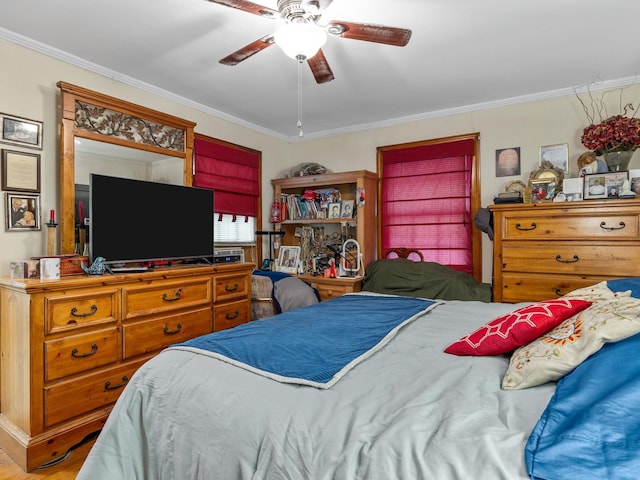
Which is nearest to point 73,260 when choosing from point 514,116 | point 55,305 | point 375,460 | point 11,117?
point 55,305

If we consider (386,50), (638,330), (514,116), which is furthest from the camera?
(514,116)

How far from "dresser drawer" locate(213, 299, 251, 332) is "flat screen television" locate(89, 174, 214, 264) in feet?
1.51

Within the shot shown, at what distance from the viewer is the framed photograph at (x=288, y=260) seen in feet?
13.6

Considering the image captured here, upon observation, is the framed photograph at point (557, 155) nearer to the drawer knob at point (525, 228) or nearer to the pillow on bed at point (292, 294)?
the drawer knob at point (525, 228)

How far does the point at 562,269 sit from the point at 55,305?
3.36 m

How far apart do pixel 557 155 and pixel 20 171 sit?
4.18 meters

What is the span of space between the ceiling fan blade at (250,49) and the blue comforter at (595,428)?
1899 millimetres

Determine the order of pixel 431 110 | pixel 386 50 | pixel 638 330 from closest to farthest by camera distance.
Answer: pixel 638 330 < pixel 386 50 < pixel 431 110

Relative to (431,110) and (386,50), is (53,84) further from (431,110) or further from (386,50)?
(431,110)

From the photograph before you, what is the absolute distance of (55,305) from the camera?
2.05 meters

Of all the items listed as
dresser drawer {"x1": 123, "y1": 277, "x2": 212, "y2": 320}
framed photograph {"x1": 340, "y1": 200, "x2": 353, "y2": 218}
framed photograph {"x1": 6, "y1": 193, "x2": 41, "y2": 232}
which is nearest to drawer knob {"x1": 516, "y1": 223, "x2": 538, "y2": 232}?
framed photograph {"x1": 340, "y1": 200, "x2": 353, "y2": 218}

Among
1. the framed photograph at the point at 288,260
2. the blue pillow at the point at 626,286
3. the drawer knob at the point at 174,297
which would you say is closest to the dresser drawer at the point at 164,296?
the drawer knob at the point at 174,297

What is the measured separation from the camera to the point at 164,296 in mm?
2605

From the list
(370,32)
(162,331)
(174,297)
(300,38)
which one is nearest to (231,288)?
(174,297)
